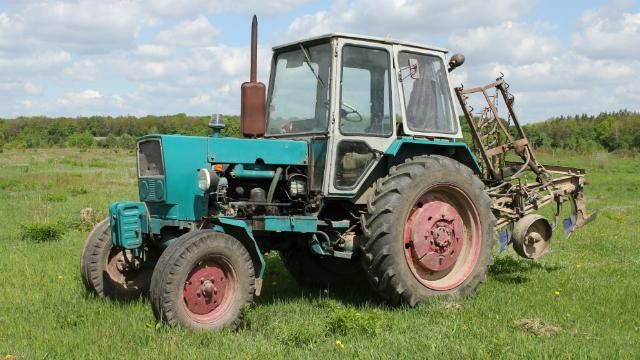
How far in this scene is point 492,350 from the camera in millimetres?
4918

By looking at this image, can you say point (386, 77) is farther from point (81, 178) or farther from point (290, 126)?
point (81, 178)

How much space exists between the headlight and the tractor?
2 cm

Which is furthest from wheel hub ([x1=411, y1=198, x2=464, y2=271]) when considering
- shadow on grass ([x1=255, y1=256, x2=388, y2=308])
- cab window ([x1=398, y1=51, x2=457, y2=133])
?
cab window ([x1=398, y1=51, x2=457, y2=133])

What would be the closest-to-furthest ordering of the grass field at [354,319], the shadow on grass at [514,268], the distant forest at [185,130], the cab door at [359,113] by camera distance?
the grass field at [354,319] < the cab door at [359,113] < the shadow on grass at [514,268] < the distant forest at [185,130]

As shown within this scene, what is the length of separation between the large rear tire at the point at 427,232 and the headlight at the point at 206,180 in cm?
150

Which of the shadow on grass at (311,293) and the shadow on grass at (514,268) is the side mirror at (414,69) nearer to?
the shadow on grass at (311,293)

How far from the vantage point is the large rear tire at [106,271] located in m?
6.71

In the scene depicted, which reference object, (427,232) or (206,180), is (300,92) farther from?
(427,232)

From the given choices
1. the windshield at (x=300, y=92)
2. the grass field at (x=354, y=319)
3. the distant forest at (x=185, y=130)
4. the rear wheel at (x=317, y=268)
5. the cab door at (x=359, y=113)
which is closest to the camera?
the grass field at (x=354, y=319)

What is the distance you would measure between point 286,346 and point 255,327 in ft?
2.16

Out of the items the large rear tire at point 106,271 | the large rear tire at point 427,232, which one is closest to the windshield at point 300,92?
the large rear tire at point 427,232

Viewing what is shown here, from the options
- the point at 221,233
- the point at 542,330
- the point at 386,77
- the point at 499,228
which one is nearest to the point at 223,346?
the point at 221,233

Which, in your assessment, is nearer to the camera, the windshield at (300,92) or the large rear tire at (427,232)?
the large rear tire at (427,232)

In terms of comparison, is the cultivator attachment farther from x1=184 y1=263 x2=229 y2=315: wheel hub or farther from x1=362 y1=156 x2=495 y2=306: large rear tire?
x1=184 y1=263 x2=229 y2=315: wheel hub
